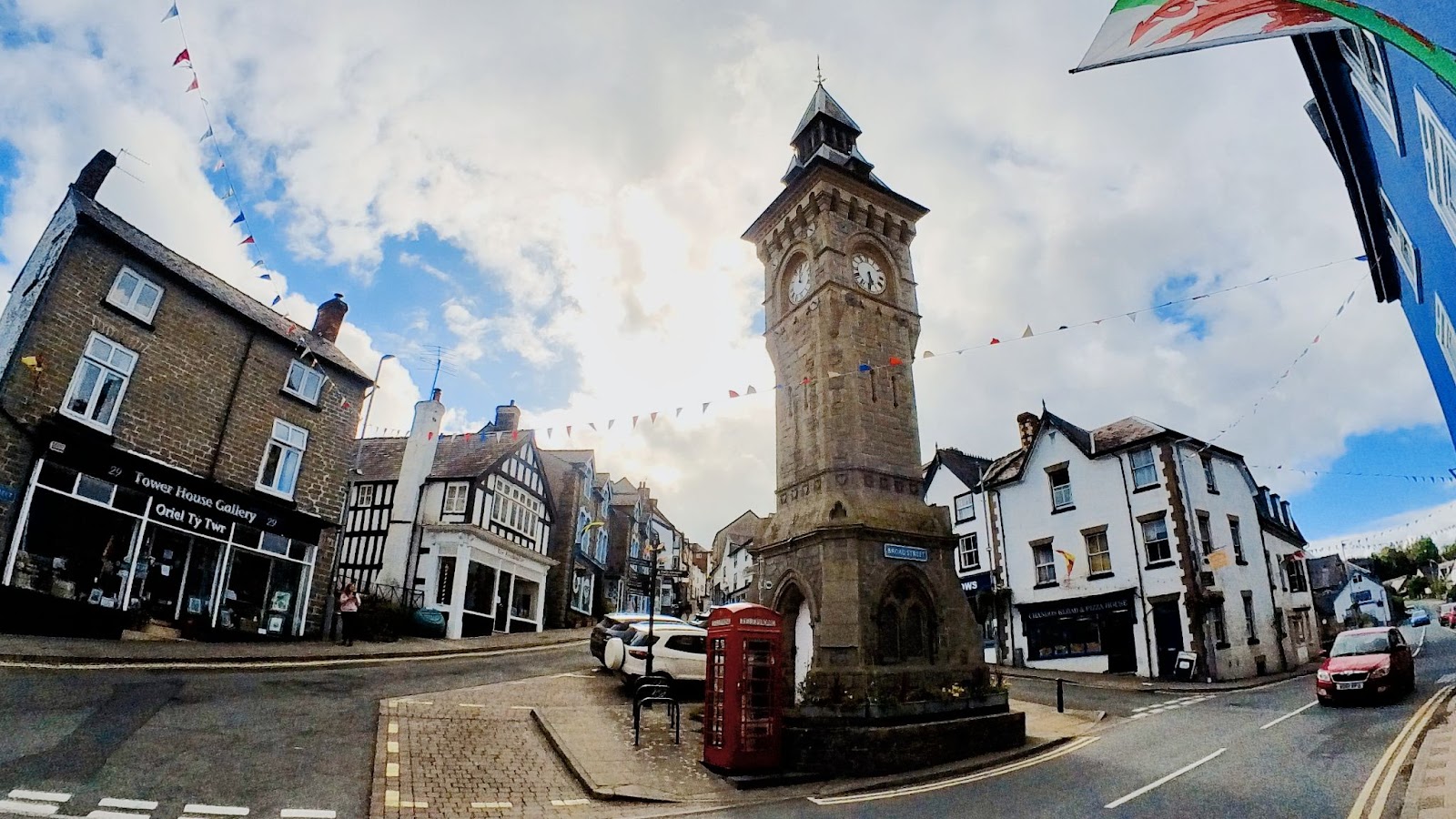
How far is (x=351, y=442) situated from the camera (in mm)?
21094

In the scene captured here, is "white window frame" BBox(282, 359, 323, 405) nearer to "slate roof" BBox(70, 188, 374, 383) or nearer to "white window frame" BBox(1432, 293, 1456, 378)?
"slate roof" BBox(70, 188, 374, 383)

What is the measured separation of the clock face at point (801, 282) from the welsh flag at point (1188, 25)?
1112cm

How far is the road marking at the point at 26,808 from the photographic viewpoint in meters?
6.07

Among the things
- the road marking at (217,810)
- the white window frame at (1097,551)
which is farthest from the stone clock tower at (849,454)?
the white window frame at (1097,551)

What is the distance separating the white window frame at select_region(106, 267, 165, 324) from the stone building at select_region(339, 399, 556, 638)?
30.6 feet

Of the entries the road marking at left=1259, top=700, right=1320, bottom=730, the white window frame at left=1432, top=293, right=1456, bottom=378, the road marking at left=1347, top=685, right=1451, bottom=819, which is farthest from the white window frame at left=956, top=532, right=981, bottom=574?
the white window frame at left=1432, top=293, right=1456, bottom=378

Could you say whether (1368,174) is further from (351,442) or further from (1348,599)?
(1348,599)

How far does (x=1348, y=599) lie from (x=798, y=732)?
208ft

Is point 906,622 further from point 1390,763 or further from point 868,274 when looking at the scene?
point 868,274

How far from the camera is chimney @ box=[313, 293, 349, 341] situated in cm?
2294

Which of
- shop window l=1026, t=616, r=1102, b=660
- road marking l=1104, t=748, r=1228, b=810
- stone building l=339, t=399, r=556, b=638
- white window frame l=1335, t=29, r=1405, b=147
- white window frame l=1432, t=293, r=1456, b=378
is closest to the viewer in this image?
white window frame l=1335, t=29, r=1405, b=147

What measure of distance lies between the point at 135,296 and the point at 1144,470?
30.1 m

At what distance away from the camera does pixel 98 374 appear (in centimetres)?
1551

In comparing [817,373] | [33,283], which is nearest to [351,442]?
[33,283]
